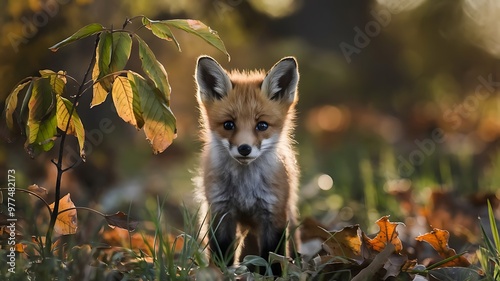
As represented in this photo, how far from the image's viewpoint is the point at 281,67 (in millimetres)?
4910

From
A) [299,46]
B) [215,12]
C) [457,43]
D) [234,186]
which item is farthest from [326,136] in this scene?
[234,186]

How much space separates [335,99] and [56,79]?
11134 millimetres

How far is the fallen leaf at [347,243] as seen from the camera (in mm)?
4043

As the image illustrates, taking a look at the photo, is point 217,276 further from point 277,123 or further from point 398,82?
point 398,82

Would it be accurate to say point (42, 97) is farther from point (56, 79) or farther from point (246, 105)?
point (246, 105)

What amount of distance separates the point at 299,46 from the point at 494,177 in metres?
5.72

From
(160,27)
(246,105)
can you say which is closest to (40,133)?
(160,27)

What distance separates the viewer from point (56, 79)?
378cm

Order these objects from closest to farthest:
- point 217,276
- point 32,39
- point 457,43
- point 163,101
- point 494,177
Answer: point 217,276
point 163,101
point 32,39
point 494,177
point 457,43

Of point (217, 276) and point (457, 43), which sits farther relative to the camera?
point (457, 43)

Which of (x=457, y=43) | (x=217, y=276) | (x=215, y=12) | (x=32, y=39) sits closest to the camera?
(x=217, y=276)

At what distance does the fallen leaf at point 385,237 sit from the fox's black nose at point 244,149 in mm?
932
